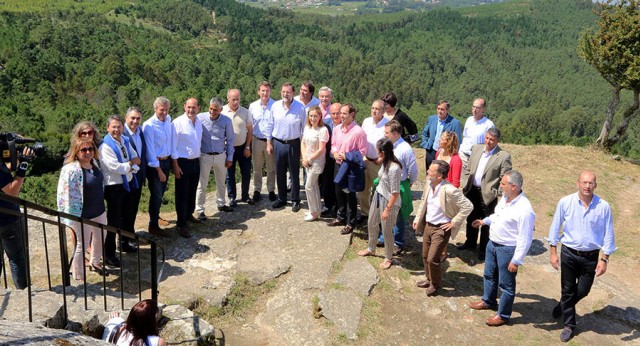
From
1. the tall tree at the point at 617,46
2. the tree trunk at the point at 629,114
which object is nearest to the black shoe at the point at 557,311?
the tall tree at the point at 617,46

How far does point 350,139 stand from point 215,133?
189cm

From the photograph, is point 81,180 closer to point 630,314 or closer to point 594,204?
point 594,204

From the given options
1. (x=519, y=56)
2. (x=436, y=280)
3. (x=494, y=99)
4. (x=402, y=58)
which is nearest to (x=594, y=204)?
(x=436, y=280)

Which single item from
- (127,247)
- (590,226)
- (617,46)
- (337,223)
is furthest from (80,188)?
(617,46)

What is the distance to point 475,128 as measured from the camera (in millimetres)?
6828

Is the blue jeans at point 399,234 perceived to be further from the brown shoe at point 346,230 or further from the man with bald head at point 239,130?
the man with bald head at point 239,130

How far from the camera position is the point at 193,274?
18.9 ft

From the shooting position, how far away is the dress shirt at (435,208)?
5188 mm

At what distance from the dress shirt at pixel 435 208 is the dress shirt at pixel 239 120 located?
3.16 metres

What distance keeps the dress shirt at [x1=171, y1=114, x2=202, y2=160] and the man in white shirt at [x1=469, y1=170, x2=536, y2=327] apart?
3.67m

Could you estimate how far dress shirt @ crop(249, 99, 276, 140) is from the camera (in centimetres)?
724

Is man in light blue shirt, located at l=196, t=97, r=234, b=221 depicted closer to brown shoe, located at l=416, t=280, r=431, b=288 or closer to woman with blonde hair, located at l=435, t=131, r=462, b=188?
woman with blonde hair, located at l=435, t=131, r=462, b=188

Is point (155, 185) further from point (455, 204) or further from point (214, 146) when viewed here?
point (455, 204)

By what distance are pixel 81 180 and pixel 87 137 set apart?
1.40ft
